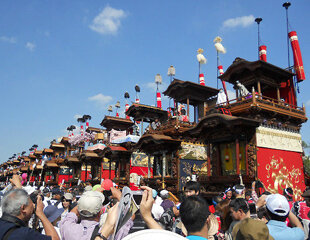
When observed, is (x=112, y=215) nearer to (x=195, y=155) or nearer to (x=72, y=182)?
(x=195, y=155)

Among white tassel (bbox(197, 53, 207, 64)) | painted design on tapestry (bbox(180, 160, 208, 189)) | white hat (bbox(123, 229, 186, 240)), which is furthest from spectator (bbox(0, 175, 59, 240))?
white tassel (bbox(197, 53, 207, 64))

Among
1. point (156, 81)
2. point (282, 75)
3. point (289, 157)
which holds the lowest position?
point (289, 157)

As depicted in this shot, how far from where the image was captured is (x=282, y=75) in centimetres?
1656

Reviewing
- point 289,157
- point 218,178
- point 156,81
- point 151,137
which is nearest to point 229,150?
point 218,178

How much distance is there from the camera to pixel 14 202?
109 inches

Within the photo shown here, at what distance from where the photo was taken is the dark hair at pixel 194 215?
102 inches

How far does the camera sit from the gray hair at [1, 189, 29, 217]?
2.74 metres

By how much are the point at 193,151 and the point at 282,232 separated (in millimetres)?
17090

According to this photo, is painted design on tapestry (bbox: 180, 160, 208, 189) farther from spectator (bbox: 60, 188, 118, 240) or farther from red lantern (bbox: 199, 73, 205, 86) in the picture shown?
spectator (bbox: 60, 188, 118, 240)

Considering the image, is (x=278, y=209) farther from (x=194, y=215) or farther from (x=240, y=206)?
(x=194, y=215)

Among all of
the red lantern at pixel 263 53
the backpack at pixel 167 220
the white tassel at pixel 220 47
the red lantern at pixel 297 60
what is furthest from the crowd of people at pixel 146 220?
the white tassel at pixel 220 47

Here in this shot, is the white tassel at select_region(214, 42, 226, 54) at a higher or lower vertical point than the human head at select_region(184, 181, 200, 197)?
higher

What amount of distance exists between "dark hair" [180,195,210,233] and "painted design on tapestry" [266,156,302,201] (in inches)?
500

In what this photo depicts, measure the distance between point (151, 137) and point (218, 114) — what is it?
709 cm
